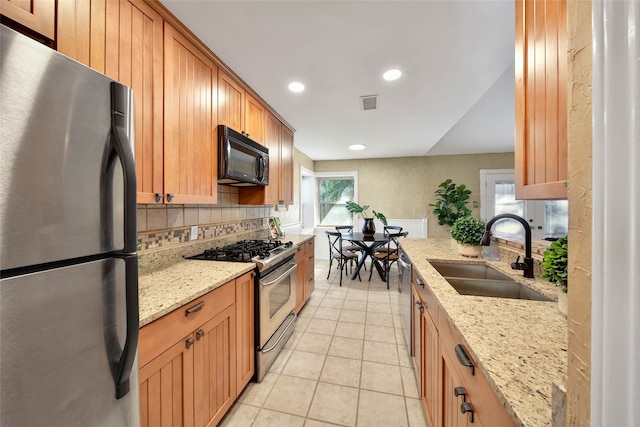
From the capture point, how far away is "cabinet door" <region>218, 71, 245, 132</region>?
6.14 feet

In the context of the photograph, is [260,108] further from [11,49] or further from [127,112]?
[11,49]

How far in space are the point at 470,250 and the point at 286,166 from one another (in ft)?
7.69

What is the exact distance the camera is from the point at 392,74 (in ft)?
6.57

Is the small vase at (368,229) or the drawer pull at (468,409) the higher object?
the small vase at (368,229)

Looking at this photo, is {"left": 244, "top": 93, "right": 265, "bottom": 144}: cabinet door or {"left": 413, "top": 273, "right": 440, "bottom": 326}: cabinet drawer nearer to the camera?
{"left": 413, "top": 273, "right": 440, "bottom": 326}: cabinet drawer

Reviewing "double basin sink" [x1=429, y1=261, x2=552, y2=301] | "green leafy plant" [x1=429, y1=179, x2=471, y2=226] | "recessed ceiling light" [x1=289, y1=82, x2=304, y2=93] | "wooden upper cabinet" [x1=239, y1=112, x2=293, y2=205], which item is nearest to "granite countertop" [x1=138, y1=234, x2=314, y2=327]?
"wooden upper cabinet" [x1=239, y1=112, x2=293, y2=205]

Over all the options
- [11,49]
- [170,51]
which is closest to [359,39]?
[170,51]

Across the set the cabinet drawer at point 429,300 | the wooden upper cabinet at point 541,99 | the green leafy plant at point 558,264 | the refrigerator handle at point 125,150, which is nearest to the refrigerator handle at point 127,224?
the refrigerator handle at point 125,150

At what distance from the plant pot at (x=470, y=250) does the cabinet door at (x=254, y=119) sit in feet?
6.76

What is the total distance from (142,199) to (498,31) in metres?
2.35

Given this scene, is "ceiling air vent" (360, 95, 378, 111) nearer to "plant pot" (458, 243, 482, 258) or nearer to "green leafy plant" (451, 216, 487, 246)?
"green leafy plant" (451, 216, 487, 246)

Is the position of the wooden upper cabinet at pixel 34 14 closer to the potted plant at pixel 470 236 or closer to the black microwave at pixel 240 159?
the black microwave at pixel 240 159

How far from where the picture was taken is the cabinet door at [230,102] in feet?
6.14

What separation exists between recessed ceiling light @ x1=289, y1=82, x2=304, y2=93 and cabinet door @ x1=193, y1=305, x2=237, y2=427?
1.91 m
